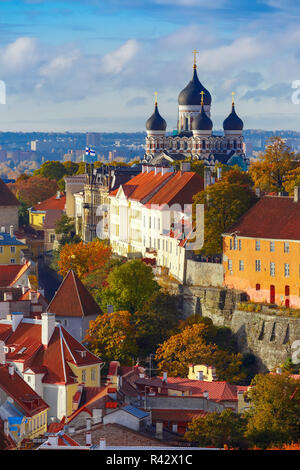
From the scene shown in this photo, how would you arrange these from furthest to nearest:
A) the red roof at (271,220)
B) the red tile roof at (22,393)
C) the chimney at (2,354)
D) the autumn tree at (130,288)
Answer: the autumn tree at (130,288) < the red roof at (271,220) < the chimney at (2,354) < the red tile roof at (22,393)

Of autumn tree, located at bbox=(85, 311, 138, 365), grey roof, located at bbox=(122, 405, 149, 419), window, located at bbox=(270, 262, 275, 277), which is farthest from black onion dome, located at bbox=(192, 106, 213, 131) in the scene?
grey roof, located at bbox=(122, 405, 149, 419)

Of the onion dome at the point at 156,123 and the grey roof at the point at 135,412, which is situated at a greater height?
the onion dome at the point at 156,123

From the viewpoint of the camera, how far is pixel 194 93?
151 m

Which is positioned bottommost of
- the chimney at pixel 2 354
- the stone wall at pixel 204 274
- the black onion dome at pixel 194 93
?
the chimney at pixel 2 354

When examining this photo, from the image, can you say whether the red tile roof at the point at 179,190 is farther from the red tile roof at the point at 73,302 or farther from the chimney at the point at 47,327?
the chimney at the point at 47,327

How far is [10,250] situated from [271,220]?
2692 centimetres

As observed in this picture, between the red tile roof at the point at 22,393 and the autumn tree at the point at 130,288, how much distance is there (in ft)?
49.7

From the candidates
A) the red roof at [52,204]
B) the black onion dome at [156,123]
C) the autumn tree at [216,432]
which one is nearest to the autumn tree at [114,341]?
the autumn tree at [216,432]

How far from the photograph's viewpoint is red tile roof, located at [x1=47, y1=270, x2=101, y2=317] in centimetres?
7019

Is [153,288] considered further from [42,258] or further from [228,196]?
[42,258]

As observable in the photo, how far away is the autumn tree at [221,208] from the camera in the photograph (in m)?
70.8

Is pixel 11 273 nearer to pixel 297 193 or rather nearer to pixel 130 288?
pixel 130 288
